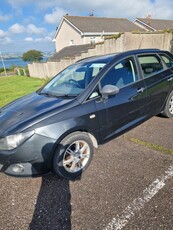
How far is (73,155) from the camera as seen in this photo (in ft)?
8.74

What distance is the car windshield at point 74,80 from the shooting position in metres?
2.98

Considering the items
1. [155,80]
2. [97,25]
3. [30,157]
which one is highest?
[97,25]

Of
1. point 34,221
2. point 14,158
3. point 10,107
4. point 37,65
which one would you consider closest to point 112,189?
point 34,221

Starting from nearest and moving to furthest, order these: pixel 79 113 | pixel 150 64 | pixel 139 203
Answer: pixel 139 203 < pixel 79 113 < pixel 150 64

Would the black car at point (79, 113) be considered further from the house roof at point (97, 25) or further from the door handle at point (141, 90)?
the house roof at point (97, 25)

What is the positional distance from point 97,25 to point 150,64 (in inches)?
1013

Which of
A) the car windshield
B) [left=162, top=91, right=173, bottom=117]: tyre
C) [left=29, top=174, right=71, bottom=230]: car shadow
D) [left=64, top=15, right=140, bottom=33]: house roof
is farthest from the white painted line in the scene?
[left=64, top=15, right=140, bottom=33]: house roof

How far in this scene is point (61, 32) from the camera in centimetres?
2845

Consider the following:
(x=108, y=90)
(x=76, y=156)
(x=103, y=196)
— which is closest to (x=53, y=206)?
Result: (x=103, y=196)

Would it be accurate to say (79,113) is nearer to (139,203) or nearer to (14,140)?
(14,140)

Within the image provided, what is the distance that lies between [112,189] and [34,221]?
3.40ft

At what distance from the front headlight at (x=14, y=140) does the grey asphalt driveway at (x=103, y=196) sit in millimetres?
711

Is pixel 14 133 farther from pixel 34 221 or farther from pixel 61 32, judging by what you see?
pixel 61 32

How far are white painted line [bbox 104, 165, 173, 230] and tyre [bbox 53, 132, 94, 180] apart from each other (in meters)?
0.91
